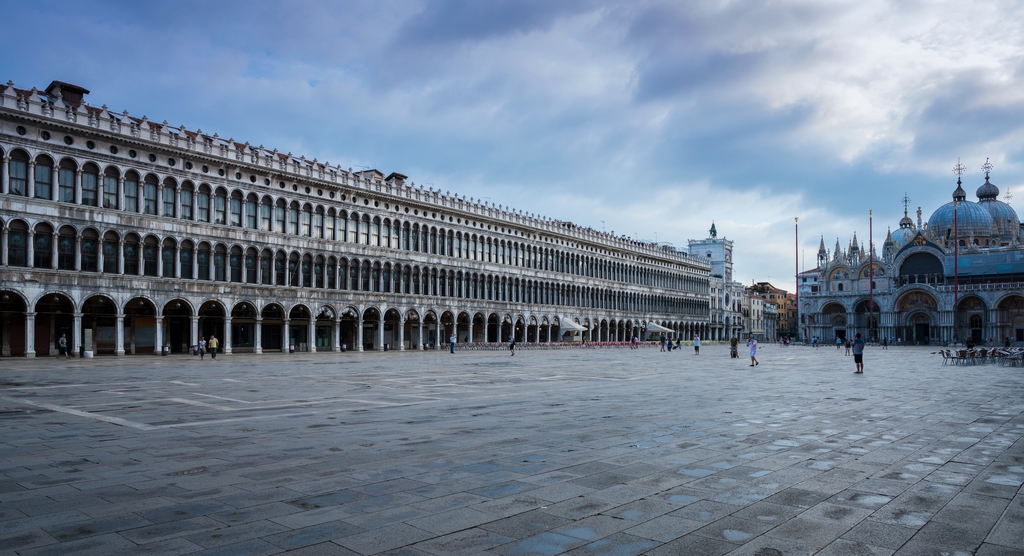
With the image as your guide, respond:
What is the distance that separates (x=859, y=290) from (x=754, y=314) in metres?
39.0

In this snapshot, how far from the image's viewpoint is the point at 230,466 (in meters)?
8.12

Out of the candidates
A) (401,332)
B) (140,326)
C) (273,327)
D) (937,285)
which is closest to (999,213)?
(937,285)

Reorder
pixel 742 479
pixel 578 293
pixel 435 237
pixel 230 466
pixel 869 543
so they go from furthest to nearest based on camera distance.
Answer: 1. pixel 578 293
2. pixel 435 237
3. pixel 230 466
4. pixel 742 479
5. pixel 869 543

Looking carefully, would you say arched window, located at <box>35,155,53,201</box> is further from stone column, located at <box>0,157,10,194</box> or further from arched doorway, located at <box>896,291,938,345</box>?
arched doorway, located at <box>896,291,938,345</box>

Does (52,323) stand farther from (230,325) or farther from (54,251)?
(230,325)

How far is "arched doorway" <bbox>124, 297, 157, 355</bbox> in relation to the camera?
43.1m

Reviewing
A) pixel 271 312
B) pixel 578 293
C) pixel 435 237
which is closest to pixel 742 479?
pixel 271 312

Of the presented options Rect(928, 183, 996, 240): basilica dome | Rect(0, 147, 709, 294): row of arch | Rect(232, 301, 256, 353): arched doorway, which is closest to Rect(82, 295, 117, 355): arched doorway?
Rect(0, 147, 709, 294): row of arch

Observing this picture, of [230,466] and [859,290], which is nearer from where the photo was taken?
[230,466]

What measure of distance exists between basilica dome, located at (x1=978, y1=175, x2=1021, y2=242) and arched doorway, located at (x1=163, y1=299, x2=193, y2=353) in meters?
114

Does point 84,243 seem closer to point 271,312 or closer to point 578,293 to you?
point 271,312

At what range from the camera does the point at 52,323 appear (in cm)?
3978

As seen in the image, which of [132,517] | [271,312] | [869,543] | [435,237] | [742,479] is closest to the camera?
[869,543]

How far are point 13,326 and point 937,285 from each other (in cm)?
10875
